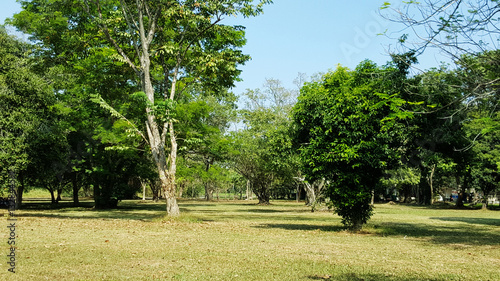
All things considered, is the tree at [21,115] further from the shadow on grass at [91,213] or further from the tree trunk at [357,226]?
the tree trunk at [357,226]

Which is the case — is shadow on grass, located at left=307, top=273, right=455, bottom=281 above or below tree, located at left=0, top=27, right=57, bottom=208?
below

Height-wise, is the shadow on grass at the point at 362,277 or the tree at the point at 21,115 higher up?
the tree at the point at 21,115

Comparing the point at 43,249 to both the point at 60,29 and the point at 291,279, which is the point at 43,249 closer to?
the point at 291,279

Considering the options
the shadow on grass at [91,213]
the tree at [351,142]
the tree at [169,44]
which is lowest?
the shadow on grass at [91,213]

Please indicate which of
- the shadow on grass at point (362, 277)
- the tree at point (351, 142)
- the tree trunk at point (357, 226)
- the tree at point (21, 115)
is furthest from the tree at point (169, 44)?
the shadow on grass at point (362, 277)

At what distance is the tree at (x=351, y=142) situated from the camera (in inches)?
617

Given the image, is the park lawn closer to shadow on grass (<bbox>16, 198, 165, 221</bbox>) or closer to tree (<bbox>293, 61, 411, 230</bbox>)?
tree (<bbox>293, 61, 411, 230</bbox>)

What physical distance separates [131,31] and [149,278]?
16065 millimetres

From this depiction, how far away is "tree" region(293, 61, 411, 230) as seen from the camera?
15.7 metres

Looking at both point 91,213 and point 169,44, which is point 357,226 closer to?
point 169,44

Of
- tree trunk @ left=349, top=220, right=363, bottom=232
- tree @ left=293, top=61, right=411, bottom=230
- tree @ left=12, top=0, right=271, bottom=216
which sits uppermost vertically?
tree @ left=12, top=0, right=271, bottom=216

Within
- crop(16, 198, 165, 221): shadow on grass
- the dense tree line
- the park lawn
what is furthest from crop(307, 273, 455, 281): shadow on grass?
crop(16, 198, 165, 221): shadow on grass

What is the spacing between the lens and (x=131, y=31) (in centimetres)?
2088

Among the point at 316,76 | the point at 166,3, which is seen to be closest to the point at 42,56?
the point at 166,3
